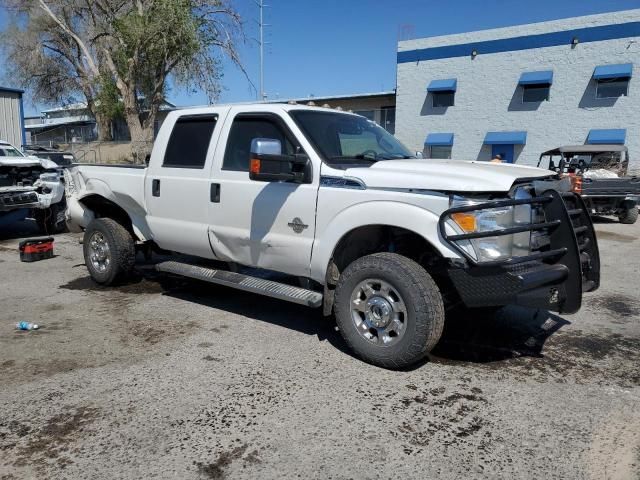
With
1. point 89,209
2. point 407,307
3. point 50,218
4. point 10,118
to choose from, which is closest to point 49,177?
point 50,218

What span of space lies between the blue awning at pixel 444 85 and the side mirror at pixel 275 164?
24886 millimetres

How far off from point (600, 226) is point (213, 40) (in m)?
19.6

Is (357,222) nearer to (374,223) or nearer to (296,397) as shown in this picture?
(374,223)

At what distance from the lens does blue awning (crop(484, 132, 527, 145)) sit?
25.5 m

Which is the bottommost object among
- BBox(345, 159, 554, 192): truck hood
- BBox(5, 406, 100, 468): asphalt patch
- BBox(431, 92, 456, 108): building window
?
BBox(5, 406, 100, 468): asphalt patch

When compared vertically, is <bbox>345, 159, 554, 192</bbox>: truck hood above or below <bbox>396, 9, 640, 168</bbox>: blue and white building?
below

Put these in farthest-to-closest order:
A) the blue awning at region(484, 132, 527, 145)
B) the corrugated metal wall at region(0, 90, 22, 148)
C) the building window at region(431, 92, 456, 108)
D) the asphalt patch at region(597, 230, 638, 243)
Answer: the building window at region(431, 92, 456, 108) < the blue awning at region(484, 132, 527, 145) < the corrugated metal wall at region(0, 90, 22, 148) < the asphalt patch at region(597, 230, 638, 243)

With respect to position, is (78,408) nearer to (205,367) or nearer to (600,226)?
(205,367)

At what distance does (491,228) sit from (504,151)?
2451cm

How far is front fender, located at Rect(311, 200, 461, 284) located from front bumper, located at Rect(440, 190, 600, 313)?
10cm

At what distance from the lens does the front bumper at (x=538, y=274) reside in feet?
11.6

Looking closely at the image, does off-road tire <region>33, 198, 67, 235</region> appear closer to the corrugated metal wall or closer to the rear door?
the rear door

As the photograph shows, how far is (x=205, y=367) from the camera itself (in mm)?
4102

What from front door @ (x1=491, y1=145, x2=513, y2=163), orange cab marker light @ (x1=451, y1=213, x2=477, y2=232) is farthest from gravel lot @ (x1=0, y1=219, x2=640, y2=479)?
front door @ (x1=491, y1=145, x2=513, y2=163)
